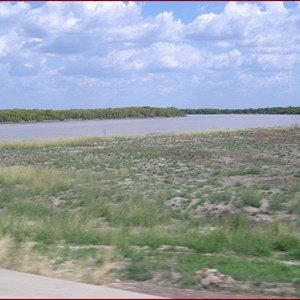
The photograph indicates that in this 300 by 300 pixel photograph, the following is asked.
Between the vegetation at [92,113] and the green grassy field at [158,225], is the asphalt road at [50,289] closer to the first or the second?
the green grassy field at [158,225]

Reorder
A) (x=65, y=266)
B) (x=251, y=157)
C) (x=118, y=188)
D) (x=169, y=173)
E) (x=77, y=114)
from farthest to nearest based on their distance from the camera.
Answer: (x=77, y=114), (x=251, y=157), (x=169, y=173), (x=118, y=188), (x=65, y=266)

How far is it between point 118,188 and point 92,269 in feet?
34.4

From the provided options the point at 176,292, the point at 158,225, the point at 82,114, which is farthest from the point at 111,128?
the point at 176,292

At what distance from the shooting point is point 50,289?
20.4 ft

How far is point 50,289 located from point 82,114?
148 metres

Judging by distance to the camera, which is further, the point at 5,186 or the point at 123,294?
the point at 5,186

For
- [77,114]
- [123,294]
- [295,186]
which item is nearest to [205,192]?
[295,186]

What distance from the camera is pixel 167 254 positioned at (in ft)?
29.1

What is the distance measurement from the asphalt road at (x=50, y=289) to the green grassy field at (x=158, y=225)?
14.0 inches

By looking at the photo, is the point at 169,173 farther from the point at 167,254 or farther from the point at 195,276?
the point at 195,276

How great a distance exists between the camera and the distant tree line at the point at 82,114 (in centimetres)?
13200

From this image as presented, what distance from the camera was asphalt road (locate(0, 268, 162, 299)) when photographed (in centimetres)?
590

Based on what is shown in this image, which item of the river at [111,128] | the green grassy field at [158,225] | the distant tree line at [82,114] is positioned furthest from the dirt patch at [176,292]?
the distant tree line at [82,114]

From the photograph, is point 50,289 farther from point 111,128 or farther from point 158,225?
point 111,128
